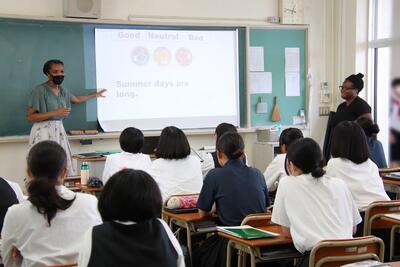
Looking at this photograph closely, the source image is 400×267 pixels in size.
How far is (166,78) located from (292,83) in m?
1.85

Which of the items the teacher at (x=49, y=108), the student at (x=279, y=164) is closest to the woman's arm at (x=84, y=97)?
the teacher at (x=49, y=108)

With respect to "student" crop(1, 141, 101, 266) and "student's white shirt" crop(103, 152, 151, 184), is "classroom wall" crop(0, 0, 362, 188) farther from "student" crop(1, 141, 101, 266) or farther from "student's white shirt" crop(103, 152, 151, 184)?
"student" crop(1, 141, 101, 266)

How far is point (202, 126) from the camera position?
23.5 ft

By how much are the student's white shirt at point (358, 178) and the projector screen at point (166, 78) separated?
3460mm

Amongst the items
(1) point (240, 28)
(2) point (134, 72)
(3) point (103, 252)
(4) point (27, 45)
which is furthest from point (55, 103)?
(3) point (103, 252)

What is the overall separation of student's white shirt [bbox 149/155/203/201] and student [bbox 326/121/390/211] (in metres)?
1.07

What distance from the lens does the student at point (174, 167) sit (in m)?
4.22

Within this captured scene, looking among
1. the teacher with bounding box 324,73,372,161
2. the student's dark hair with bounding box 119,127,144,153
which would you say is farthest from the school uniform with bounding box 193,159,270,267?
the teacher with bounding box 324,73,372,161

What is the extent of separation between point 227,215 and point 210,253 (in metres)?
0.28

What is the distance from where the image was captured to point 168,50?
6906 millimetres

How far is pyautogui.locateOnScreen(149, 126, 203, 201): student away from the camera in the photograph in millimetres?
4219

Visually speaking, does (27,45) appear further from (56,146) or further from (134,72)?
(56,146)

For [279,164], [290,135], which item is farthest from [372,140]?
[279,164]

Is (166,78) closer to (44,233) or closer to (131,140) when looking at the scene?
(131,140)
